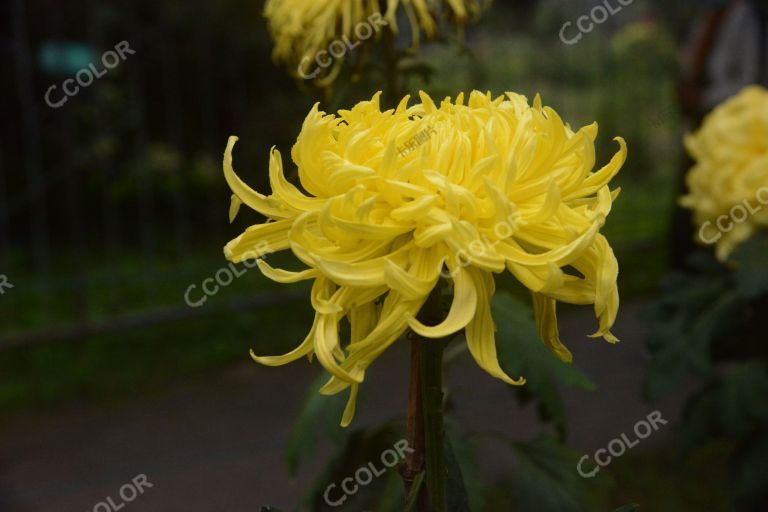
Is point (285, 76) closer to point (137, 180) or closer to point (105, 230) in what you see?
point (137, 180)

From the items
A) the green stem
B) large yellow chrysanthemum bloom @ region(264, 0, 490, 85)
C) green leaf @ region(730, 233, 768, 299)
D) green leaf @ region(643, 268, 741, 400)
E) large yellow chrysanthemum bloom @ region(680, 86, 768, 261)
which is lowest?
green leaf @ region(643, 268, 741, 400)

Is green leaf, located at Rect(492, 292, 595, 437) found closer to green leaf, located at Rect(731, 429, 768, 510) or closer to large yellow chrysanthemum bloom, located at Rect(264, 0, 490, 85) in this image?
large yellow chrysanthemum bloom, located at Rect(264, 0, 490, 85)


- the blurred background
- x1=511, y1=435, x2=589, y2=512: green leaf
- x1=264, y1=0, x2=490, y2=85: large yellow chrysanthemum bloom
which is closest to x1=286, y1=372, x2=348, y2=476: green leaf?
x1=511, y1=435, x2=589, y2=512: green leaf

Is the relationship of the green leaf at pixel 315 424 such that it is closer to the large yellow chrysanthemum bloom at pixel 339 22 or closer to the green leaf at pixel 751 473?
the large yellow chrysanthemum bloom at pixel 339 22

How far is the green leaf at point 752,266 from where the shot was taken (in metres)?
2.14

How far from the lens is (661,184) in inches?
307

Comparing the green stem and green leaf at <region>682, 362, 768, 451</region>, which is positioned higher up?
the green stem

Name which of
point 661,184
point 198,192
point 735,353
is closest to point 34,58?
point 198,192

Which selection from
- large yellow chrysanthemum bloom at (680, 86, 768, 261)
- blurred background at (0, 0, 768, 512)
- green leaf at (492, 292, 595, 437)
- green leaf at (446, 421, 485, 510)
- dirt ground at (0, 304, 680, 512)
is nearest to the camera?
green leaf at (446, 421, 485, 510)

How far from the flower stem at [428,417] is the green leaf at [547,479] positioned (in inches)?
32.5

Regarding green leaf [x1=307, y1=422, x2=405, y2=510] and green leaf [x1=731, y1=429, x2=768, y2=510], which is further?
green leaf [x1=731, y1=429, x2=768, y2=510]

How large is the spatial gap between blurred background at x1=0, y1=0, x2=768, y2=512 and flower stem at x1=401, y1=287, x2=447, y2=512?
2.24m

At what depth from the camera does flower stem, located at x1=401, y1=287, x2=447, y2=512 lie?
0.83 meters

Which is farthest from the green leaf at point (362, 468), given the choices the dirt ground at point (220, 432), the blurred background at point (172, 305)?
the blurred background at point (172, 305)
